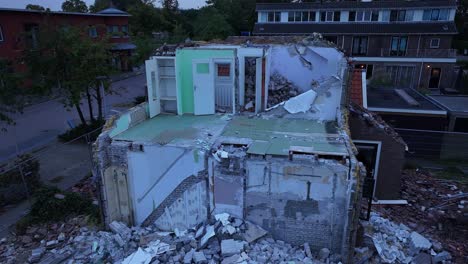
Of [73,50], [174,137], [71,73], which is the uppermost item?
[73,50]

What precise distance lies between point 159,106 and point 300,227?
19.1ft

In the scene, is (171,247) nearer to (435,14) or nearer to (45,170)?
(45,170)

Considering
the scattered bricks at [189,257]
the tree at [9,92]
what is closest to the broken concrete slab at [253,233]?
the scattered bricks at [189,257]

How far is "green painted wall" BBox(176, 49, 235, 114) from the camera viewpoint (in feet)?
32.5

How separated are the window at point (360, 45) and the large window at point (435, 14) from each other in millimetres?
5552

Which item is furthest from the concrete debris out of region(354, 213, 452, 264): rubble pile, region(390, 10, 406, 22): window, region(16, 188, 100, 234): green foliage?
region(390, 10, 406, 22): window

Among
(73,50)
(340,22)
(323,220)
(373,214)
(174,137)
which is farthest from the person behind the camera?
(340,22)

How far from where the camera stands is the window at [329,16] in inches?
1267

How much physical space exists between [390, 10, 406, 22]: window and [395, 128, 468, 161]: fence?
2022 centimetres

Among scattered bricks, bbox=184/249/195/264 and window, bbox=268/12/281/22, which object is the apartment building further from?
scattered bricks, bbox=184/249/195/264

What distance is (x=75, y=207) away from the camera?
9.71 m

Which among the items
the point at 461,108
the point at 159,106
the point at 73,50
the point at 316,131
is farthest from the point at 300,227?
the point at 461,108

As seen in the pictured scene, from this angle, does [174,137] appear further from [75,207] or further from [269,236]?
[75,207]

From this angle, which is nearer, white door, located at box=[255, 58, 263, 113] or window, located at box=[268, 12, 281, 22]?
white door, located at box=[255, 58, 263, 113]
